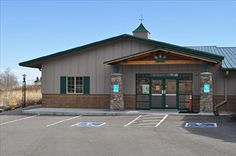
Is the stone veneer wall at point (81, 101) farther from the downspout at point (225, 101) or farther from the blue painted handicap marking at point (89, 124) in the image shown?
the blue painted handicap marking at point (89, 124)

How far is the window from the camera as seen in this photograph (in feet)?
77.4

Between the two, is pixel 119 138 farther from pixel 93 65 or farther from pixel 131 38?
pixel 93 65

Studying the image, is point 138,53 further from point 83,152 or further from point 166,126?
point 83,152

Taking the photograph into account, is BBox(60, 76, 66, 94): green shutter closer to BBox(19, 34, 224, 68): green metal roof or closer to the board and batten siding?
the board and batten siding

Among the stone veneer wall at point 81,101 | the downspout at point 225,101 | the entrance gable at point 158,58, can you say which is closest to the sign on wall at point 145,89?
the stone veneer wall at point 81,101

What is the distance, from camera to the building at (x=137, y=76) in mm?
20969

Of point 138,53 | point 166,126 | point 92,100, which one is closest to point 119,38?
point 138,53

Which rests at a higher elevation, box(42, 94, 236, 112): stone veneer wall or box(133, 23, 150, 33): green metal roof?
box(133, 23, 150, 33): green metal roof

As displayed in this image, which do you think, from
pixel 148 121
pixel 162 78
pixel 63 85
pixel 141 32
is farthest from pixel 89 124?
pixel 141 32

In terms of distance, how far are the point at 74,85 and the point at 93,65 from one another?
6.16 feet

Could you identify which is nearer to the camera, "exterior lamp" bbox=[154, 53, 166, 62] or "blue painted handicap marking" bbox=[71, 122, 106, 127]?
"blue painted handicap marking" bbox=[71, 122, 106, 127]

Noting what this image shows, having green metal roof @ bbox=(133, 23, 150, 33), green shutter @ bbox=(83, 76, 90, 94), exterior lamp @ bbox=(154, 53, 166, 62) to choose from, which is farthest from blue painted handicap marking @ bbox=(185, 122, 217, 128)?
green metal roof @ bbox=(133, 23, 150, 33)

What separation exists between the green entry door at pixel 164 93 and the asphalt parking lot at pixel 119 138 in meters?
4.95

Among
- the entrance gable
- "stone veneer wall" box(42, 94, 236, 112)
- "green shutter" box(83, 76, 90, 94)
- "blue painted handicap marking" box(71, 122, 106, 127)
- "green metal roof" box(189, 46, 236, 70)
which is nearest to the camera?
"blue painted handicap marking" box(71, 122, 106, 127)
